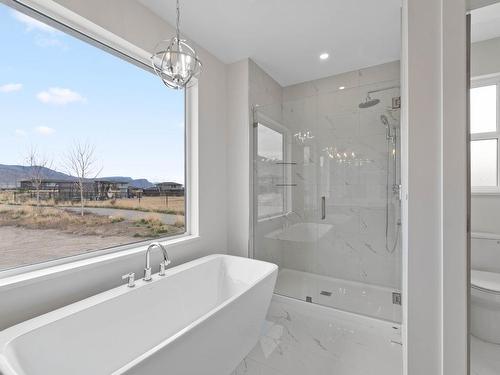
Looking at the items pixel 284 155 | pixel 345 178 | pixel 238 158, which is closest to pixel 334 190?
pixel 345 178

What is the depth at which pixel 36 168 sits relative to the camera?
154cm

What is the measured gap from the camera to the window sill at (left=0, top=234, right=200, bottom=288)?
1327 mm

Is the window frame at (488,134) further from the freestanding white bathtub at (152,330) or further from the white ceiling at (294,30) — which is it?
the white ceiling at (294,30)

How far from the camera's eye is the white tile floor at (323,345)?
1686 millimetres

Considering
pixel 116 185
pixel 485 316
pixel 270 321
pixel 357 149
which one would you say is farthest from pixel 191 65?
pixel 270 321

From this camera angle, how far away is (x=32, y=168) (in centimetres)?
152

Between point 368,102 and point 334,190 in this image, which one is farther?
point 334,190

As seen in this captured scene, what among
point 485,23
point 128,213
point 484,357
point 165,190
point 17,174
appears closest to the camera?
point 485,23

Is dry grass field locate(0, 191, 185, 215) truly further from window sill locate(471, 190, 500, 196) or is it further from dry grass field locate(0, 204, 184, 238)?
window sill locate(471, 190, 500, 196)

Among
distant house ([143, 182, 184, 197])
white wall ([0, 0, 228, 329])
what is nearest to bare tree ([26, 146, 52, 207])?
white wall ([0, 0, 228, 329])

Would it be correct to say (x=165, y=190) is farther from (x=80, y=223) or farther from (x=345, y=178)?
(x=345, y=178)

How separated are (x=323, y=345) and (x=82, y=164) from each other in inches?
91.6

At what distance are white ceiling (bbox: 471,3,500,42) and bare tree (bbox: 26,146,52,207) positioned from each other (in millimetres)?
2219

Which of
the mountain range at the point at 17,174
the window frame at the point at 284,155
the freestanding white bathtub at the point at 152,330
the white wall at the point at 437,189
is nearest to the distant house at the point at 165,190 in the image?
the mountain range at the point at 17,174
